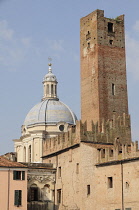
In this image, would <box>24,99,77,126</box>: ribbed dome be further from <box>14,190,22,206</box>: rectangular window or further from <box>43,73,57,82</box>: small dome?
<box>14,190,22,206</box>: rectangular window

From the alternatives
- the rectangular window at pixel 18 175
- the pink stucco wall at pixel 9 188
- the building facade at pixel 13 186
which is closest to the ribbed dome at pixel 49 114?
the rectangular window at pixel 18 175

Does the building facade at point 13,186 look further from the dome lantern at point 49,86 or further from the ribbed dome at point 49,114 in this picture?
the dome lantern at point 49,86

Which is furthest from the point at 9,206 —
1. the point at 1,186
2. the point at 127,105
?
the point at 127,105

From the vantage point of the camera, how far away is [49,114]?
176 feet

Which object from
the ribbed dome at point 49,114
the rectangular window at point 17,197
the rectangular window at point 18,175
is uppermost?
the ribbed dome at point 49,114

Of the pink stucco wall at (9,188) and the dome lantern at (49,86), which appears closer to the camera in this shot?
the pink stucco wall at (9,188)

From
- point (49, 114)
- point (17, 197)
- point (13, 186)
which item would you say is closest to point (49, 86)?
point (49, 114)

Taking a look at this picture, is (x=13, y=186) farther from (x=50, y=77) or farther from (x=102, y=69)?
(x=50, y=77)

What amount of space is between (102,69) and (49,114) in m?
15.0

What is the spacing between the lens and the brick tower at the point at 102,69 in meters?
39.5

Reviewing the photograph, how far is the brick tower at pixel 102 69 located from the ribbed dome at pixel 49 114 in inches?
500

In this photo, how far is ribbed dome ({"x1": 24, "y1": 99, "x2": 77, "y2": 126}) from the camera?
175 feet

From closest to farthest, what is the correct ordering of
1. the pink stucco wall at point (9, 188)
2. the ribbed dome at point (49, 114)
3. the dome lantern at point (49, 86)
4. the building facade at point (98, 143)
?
the building facade at point (98, 143), the pink stucco wall at point (9, 188), the ribbed dome at point (49, 114), the dome lantern at point (49, 86)

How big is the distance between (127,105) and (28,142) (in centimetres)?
1647
